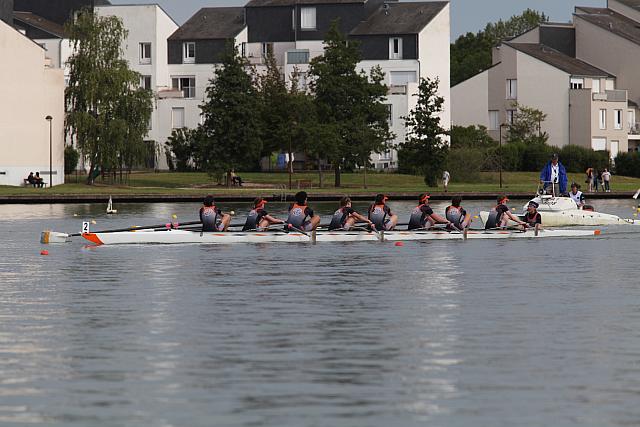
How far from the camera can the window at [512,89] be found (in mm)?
134000

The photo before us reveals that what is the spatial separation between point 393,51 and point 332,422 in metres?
107

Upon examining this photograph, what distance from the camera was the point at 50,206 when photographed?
267 feet

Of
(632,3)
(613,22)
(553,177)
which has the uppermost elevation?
(632,3)

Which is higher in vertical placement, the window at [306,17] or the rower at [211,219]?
the window at [306,17]

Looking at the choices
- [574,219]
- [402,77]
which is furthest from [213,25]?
[574,219]

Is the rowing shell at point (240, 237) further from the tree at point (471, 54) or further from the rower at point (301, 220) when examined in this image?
the tree at point (471, 54)

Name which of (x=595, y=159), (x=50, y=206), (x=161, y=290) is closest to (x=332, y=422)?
(x=161, y=290)

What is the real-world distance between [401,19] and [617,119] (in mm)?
23445

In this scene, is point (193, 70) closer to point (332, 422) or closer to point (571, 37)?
point (571, 37)

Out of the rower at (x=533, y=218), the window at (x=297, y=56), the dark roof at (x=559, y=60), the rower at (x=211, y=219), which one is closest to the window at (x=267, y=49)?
the window at (x=297, y=56)

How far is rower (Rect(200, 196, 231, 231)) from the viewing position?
4403cm

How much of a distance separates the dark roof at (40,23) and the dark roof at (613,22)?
49.9 meters

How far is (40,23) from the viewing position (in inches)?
4988

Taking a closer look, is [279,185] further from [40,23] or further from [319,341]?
[319,341]
